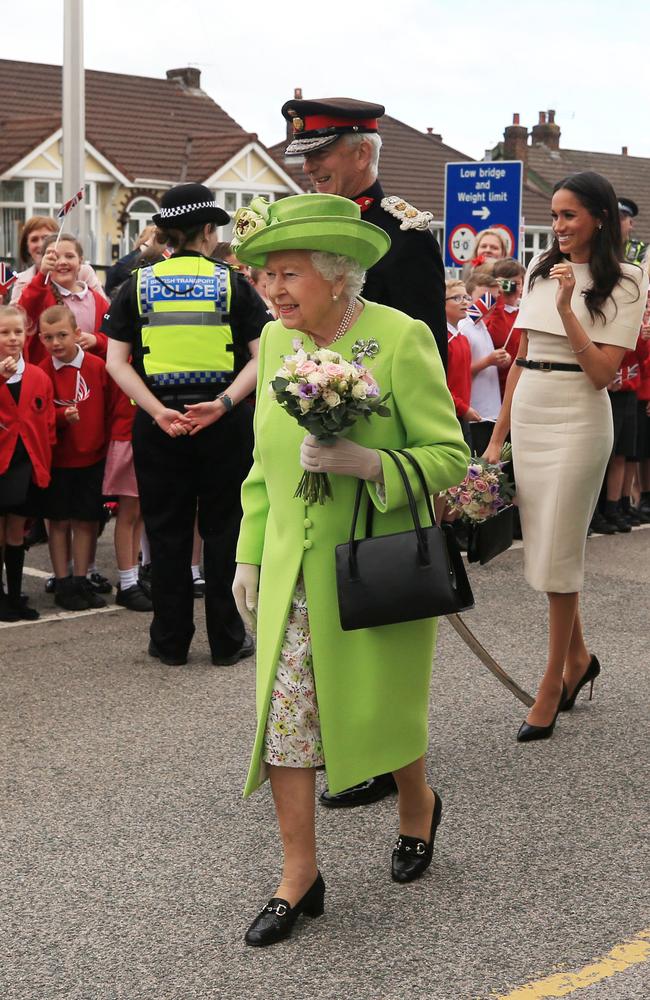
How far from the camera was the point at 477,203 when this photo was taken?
18.0 meters

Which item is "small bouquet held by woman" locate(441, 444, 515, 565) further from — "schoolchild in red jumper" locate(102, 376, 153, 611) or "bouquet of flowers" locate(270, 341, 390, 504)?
"schoolchild in red jumper" locate(102, 376, 153, 611)

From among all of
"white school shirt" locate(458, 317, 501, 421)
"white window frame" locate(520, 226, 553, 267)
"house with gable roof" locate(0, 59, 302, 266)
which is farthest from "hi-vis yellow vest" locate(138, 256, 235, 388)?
"white window frame" locate(520, 226, 553, 267)

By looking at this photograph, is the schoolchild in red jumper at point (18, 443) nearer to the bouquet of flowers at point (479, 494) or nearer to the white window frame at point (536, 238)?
the bouquet of flowers at point (479, 494)

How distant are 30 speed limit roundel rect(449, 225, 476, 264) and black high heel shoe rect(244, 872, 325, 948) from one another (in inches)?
573

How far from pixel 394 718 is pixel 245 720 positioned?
84.2 inches

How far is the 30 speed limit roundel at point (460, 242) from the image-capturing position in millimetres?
17953

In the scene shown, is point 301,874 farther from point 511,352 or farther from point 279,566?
point 511,352

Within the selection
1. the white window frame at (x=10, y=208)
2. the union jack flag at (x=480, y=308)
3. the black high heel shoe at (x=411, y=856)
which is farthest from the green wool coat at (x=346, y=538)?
the white window frame at (x=10, y=208)

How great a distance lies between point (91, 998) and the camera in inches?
143

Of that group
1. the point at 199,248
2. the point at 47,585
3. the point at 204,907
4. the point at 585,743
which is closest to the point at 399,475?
the point at 204,907


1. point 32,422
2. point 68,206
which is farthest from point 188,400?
point 68,206

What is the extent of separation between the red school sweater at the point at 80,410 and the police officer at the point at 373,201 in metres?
3.76

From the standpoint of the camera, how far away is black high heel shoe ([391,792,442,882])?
4.33m

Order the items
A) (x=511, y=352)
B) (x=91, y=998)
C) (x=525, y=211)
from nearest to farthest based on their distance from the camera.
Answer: (x=91, y=998), (x=511, y=352), (x=525, y=211)
